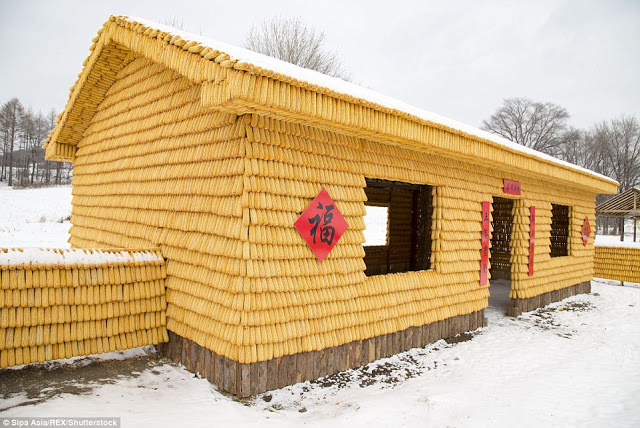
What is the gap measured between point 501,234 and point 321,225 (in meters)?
10.2

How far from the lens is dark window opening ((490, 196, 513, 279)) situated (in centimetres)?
1306

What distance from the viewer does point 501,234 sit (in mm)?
13352

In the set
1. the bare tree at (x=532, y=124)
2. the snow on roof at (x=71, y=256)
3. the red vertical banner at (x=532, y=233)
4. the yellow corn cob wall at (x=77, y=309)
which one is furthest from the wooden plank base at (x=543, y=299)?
the bare tree at (x=532, y=124)

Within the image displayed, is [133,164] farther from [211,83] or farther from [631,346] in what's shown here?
[631,346]

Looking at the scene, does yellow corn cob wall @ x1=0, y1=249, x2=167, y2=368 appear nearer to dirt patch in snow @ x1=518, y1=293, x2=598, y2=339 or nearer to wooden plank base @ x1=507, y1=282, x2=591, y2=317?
dirt patch in snow @ x1=518, y1=293, x2=598, y2=339

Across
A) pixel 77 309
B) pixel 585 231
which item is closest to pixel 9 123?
pixel 77 309

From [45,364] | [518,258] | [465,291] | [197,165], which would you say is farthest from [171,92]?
[518,258]

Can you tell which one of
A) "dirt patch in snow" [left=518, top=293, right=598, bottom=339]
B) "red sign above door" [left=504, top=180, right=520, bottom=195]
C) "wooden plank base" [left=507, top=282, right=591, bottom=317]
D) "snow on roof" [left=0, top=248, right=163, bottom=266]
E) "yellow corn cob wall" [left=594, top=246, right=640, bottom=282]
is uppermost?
"red sign above door" [left=504, top=180, right=520, bottom=195]

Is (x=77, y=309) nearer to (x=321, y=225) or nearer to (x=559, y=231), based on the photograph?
(x=321, y=225)

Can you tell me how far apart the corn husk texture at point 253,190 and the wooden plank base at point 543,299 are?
6.97 ft

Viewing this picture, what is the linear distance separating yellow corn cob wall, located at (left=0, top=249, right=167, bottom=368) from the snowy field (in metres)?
0.30

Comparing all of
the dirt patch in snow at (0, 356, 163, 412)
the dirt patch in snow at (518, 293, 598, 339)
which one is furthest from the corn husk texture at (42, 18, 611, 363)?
the dirt patch in snow at (518, 293, 598, 339)

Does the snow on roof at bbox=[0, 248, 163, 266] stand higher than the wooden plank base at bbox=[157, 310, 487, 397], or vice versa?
the snow on roof at bbox=[0, 248, 163, 266]

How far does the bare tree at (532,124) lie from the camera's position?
43.7 meters
